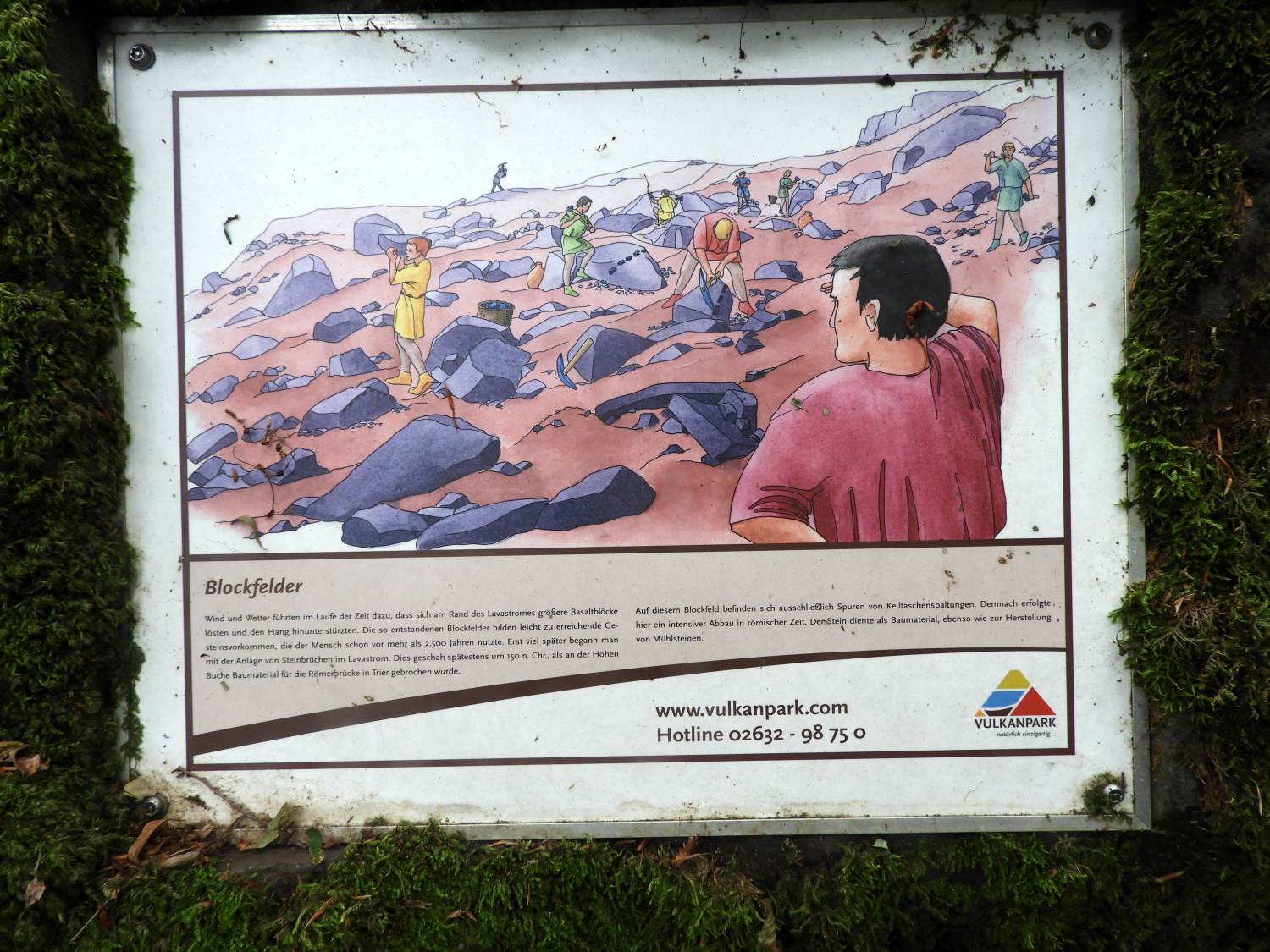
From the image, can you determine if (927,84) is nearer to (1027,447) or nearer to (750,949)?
(1027,447)

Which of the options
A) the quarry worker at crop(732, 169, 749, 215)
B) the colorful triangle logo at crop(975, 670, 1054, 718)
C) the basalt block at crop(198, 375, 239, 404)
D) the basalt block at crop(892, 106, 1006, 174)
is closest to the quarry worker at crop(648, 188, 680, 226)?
the quarry worker at crop(732, 169, 749, 215)

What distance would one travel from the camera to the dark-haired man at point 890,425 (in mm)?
1727

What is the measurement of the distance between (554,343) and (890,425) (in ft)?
3.44

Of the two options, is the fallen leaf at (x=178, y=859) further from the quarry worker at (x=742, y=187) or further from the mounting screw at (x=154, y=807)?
the quarry worker at (x=742, y=187)

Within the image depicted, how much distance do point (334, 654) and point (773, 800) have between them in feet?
4.53

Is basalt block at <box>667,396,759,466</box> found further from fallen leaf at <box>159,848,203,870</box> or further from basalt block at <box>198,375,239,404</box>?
fallen leaf at <box>159,848,203,870</box>

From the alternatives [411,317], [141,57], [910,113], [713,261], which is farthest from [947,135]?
[141,57]

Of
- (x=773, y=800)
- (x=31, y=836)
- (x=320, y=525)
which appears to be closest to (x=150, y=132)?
→ (x=320, y=525)

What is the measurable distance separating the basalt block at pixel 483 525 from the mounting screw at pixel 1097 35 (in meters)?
Result: 2.12

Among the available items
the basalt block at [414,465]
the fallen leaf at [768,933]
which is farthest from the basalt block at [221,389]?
the fallen leaf at [768,933]

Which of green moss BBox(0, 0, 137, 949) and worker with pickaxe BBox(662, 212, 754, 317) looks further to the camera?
worker with pickaxe BBox(662, 212, 754, 317)

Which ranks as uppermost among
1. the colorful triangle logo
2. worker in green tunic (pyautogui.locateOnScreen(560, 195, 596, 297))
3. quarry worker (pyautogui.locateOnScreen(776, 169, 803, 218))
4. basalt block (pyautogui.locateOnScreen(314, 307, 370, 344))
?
quarry worker (pyautogui.locateOnScreen(776, 169, 803, 218))

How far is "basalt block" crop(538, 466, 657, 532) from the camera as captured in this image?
173 cm

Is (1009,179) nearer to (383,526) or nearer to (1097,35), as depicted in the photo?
(1097,35)
